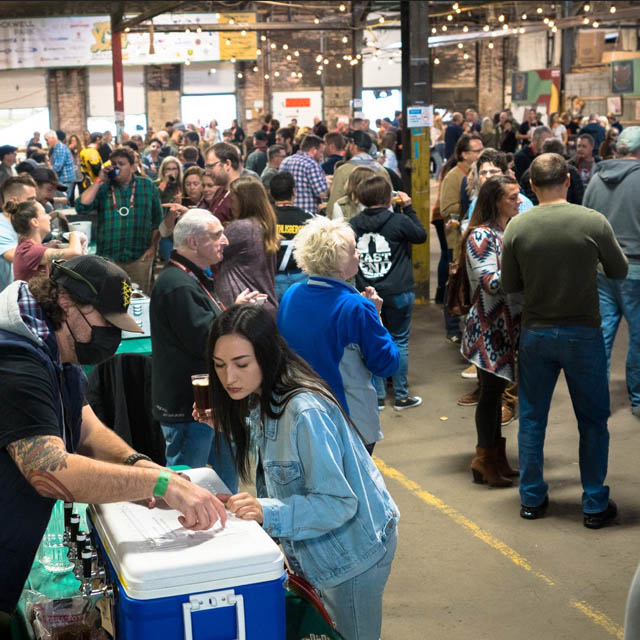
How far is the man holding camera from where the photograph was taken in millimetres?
6844

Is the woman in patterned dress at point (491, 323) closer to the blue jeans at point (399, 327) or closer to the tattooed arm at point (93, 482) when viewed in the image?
the blue jeans at point (399, 327)

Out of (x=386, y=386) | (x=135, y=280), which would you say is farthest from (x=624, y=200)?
(x=135, y=280)

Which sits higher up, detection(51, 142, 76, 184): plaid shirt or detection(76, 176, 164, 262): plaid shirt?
detection(51, 142, 76, 184): plaid shirt

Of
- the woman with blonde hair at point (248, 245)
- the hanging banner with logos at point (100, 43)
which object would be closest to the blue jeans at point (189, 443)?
the woman with blonde hair at point (248, 245)

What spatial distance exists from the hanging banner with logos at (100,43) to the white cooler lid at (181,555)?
23308 millimetres

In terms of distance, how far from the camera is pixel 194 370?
387cm

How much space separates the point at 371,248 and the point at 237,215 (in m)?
0.99

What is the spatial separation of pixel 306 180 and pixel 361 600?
6.59 m

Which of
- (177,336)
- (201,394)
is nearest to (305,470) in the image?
(201,394)

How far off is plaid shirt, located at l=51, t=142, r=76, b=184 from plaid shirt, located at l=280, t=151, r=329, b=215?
6847 millimetres

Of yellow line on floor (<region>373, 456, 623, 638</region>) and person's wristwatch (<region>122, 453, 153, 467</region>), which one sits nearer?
person's wristwatch (<region>122, 453, 153, 467</region>)

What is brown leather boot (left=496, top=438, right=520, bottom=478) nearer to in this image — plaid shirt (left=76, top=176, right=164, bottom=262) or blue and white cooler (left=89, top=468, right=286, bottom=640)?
blue and white cooler (left=89, top=468, right=286, bottom=640)

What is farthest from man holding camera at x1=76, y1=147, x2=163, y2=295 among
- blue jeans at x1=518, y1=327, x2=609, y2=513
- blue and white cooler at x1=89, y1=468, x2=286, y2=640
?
blue and white cooler at x1=89, y1=468, x2=286, y2=640

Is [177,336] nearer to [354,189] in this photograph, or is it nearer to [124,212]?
[354,189]
